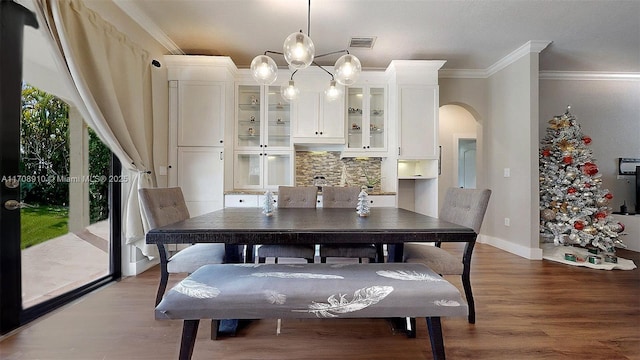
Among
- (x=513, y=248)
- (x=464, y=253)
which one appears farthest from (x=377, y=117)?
(x=513, y=248)

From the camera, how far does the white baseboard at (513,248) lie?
3420 mm

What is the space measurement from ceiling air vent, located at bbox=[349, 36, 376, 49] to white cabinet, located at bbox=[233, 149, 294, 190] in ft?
5.13

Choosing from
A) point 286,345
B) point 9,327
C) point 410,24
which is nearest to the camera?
point 286,345

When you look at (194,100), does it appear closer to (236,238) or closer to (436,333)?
(236,238)

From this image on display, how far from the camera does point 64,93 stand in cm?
215

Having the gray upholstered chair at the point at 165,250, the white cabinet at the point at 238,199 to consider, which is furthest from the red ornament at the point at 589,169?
the gray upholstered chair at the point at 165,250

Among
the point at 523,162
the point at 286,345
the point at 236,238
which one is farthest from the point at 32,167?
the point at 523,162

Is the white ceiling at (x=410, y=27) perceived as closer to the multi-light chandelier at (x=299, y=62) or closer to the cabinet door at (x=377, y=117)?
the cabinet door at (x=377, y=117)

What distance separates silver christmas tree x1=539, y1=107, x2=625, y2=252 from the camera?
3.35 metres

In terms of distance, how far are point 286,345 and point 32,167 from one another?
2.09 meters

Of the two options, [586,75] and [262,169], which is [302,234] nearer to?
[262,169]

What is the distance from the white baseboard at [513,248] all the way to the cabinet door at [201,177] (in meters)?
3.86

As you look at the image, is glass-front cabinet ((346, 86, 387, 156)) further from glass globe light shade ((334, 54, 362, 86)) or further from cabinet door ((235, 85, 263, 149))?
glass globe light shade ((334, 54, 362, 86))

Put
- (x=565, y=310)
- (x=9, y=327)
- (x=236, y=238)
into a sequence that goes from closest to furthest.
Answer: (x=236, y=238), (x=9, y=327), (x=565, y=310)
